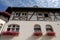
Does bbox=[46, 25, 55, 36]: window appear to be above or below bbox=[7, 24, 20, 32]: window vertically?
below

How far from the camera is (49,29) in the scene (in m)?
13.2

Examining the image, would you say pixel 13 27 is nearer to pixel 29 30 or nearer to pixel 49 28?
pixel 29 30

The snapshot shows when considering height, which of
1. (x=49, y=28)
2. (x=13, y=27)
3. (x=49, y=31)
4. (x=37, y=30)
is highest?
(x=13, y=27)

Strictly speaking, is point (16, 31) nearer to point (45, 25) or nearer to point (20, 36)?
point (20, 36)

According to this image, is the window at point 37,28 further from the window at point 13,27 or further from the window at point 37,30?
the window at point 13,27

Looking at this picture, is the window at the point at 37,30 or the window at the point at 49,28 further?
the window at the point at 49,28

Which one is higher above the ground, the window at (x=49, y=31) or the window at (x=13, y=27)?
the window at (x=13, y=27)

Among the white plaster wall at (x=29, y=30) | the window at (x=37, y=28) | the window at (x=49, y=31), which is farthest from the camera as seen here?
the window at (x=37, y=28)

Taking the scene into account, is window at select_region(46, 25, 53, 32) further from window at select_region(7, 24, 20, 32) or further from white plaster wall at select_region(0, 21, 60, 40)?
window at select_region(7, 24, 20, 32)

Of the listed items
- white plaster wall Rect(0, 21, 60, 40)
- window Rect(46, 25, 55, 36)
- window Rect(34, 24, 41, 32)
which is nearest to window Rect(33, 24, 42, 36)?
window Rect(34, 24, 41, 32)

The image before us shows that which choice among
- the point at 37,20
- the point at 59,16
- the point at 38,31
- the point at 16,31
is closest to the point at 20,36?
the point at 16,31

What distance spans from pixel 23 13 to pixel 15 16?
131 centimetres

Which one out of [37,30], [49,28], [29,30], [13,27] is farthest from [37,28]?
[13,27]

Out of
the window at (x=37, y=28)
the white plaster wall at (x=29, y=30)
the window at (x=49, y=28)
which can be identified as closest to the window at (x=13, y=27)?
the white plaster wall at (x=29, y=30)
